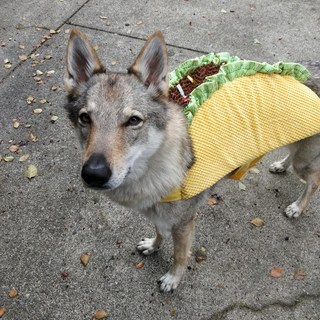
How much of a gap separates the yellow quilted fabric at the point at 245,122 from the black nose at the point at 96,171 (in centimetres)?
85

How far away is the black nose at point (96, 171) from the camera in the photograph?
168 cm

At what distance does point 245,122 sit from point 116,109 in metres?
1.16

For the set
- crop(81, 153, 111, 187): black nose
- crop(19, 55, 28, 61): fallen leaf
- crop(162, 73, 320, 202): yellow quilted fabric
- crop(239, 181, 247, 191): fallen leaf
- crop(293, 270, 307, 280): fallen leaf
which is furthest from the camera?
crop(19, 55, 28, 61): fallen leaf

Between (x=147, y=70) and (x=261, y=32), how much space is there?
15.1 ft

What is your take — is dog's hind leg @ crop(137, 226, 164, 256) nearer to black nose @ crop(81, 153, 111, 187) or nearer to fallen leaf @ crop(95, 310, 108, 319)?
fallen leaf @ crop(95, 310, 108, 319)

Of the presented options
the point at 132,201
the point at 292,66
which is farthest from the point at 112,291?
the point at 292,66

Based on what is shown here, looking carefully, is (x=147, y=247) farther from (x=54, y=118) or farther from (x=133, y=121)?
(x=54, y=118)

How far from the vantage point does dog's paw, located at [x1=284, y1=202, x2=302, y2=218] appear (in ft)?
10.9

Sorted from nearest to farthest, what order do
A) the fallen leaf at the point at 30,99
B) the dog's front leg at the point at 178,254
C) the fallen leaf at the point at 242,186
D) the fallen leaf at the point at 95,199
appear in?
the dog's front leg at the point at 178,254 → the fallen leaf at the point at 95,199 → the fallen leaf at the point at 242,186 → the fallen leaf at the point at 30,99

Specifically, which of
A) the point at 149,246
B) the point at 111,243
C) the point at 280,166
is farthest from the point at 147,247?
the point at 280,166

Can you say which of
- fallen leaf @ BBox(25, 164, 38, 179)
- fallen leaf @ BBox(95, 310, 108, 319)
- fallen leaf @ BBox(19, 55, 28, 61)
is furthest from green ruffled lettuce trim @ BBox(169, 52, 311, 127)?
fallen leaf @ BBox(19, 55, 28, 61)

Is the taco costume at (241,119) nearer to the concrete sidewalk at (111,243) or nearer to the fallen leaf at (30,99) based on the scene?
the concrete sidewalk at (111,243)

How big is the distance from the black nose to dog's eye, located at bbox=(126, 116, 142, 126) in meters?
0.36

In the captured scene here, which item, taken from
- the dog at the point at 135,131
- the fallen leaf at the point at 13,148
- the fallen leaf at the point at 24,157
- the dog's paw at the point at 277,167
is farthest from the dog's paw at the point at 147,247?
the fallen leaf at the point at 13,148
